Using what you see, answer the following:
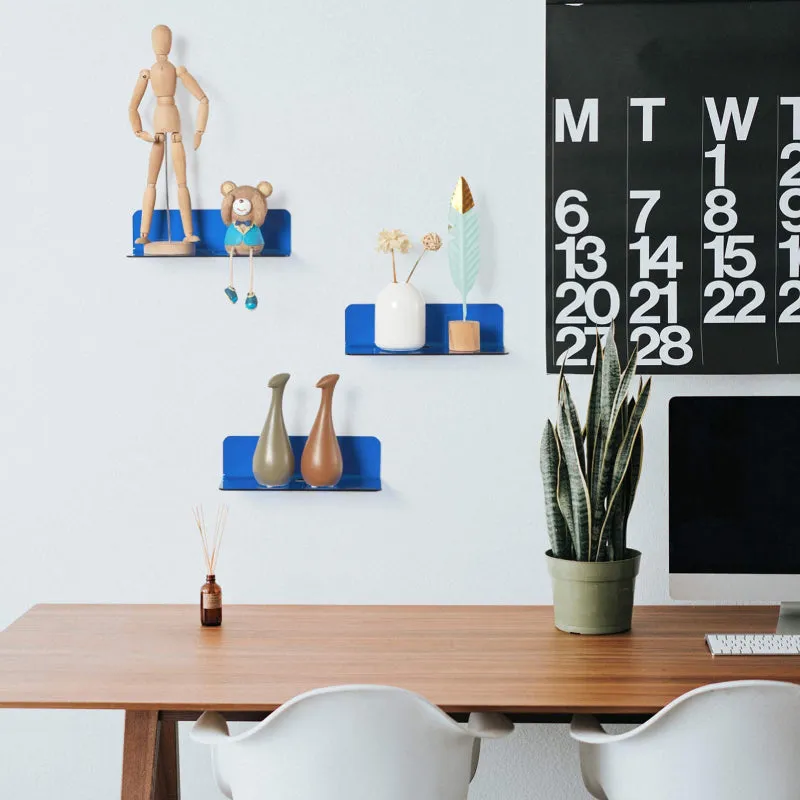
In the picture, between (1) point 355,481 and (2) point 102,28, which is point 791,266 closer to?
(1) point 355,481

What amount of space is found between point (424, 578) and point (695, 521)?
0.69 m

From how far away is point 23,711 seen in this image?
2588 millimetres

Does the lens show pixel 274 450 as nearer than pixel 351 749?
No

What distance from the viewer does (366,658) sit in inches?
79.7

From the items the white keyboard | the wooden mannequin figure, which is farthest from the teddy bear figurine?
the white keyboard

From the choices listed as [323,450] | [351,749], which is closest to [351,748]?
[351,749]

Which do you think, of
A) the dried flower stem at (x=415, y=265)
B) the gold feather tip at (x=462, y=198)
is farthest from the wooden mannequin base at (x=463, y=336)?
the gold feather tip at (x=462, y=198)

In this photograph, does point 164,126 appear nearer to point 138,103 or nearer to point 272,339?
point 138,103

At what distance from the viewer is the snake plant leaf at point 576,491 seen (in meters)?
2.14

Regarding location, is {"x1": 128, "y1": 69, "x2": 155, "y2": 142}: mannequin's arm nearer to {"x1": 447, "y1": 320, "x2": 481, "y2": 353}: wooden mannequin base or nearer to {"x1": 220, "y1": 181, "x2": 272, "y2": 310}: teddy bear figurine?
{"x1": 220, "y1": 181, "x2": 272, "y2": 310}: teddy bear figurine

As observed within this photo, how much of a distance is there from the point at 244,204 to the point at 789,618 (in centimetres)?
149

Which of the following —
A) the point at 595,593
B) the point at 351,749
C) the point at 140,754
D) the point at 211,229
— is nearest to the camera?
the point at 351,749

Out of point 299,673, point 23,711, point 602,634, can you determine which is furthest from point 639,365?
point 23,711

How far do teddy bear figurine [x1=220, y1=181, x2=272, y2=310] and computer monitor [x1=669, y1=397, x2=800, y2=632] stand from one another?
3.29 feet
